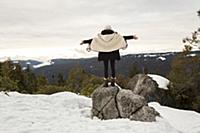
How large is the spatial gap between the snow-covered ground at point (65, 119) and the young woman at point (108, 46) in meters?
1.76

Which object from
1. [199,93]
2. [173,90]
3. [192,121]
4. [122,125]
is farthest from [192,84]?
[122,125]

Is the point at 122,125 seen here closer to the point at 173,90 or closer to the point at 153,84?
the point at 153,84

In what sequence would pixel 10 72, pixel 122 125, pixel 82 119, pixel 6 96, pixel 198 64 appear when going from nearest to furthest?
pixel 122 125, pixel 82 119, pixel 6 96, pixel 198 64, pixel 10 72

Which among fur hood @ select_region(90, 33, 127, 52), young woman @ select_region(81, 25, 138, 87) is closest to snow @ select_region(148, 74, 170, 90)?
young woman @ select_region(81, 25, 138, 87)

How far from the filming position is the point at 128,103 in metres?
11.7

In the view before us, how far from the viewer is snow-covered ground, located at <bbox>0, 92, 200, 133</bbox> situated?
9914 mm

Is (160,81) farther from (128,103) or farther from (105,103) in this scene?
(128,103)

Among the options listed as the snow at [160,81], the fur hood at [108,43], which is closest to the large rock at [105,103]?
the fur hood at [108,43]

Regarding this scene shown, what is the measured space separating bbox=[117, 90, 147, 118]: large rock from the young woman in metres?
1.06

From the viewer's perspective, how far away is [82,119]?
37.7 feet

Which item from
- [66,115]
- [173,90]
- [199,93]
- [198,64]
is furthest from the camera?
[198,64]

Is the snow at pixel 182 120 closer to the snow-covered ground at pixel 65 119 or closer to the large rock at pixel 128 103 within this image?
the snow-covered ground at pixel 65 119

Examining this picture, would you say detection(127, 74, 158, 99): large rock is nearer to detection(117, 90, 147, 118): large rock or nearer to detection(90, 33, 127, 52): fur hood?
detection(90, 33, 127, 52): fur hood

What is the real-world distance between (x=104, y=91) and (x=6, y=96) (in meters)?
5.05
